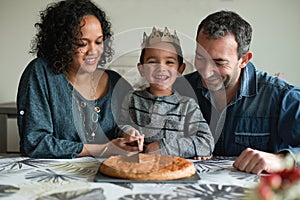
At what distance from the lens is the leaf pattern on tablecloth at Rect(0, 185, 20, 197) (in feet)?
2.59

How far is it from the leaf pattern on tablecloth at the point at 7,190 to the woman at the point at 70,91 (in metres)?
0.30

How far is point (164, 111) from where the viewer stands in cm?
110

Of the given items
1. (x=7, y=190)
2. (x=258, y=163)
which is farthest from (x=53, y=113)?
(x=258, y=163)

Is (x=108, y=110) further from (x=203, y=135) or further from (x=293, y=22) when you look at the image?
(x=293, y=22)

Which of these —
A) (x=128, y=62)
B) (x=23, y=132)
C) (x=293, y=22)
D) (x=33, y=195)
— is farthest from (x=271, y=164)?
(x=293, y=22)

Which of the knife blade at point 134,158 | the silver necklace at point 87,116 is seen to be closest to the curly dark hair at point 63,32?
the silver necklace at point 87,116

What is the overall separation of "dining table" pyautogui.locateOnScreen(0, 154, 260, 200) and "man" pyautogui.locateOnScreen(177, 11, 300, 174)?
295 millimetres

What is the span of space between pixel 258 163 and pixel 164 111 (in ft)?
0.98

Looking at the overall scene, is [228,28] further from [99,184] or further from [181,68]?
[99,184]

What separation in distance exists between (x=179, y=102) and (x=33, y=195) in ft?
1.68

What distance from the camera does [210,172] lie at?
3.24 feet

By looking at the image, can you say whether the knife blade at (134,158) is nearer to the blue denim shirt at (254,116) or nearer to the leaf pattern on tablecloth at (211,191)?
the leaf pattern on tablecloth at (211,191)

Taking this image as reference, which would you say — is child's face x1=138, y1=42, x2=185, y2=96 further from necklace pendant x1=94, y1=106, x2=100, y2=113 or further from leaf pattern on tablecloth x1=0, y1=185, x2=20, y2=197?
leaf pattern on tablecloth x1=0, y1=185, x2=20, y2=197

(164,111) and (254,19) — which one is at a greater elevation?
(254,19)
